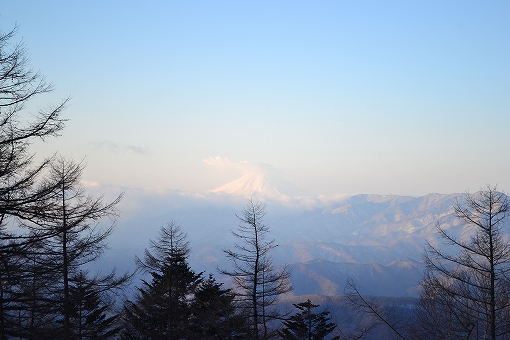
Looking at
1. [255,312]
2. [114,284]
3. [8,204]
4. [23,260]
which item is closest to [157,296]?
[255,312]

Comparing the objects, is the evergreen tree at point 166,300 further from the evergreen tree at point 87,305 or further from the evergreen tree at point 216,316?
the evergreen tree at point 87,305

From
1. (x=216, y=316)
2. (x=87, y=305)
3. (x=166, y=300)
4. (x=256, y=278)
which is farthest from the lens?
(x=166, y=300)

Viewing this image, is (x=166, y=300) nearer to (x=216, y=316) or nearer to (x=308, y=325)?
(x=216, y=316)

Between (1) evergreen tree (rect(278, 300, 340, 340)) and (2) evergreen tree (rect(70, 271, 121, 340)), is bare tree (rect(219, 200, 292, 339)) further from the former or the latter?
(1) evergreen tree (rect(278, 300, 340, 340))

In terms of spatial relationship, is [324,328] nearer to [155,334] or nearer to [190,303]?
[190,303]

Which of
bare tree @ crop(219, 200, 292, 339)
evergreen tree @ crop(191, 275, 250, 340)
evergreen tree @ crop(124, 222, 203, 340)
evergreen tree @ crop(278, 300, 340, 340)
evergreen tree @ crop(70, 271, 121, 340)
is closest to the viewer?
evergreen tree @ crop(70, 271, 121, 340)

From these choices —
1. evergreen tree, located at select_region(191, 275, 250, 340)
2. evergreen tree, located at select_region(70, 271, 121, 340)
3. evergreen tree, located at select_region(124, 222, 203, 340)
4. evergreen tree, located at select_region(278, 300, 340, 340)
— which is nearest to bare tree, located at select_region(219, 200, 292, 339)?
evergreen tree, located at select_region(191, 275, 250, 340)

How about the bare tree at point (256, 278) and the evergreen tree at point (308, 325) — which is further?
the evergreen tree at point (308, 325)

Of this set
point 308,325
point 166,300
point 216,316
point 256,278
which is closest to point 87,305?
point 166,300

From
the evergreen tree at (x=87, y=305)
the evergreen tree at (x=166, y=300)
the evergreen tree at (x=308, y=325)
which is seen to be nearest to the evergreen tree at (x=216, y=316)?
the evergreen tree at (x=166, y=300)

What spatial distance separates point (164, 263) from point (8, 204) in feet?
44.1

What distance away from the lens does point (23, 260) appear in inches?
418

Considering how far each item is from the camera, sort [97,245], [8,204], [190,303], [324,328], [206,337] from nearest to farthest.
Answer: [8,204] < [97,245] < [206,337] < [190,303] < [324,328]

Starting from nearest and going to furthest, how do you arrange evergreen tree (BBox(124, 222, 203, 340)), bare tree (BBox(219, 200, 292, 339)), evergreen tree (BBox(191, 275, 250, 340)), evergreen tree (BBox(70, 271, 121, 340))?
evergreen tree (BBox(70, 271, 121, 340))
bare tree (BBox(219, 200, 292, 339))
evergreen tree (BBox(191, 275, 250, 340))
evergreen tree (BBox(124, 222, 203, 340))
